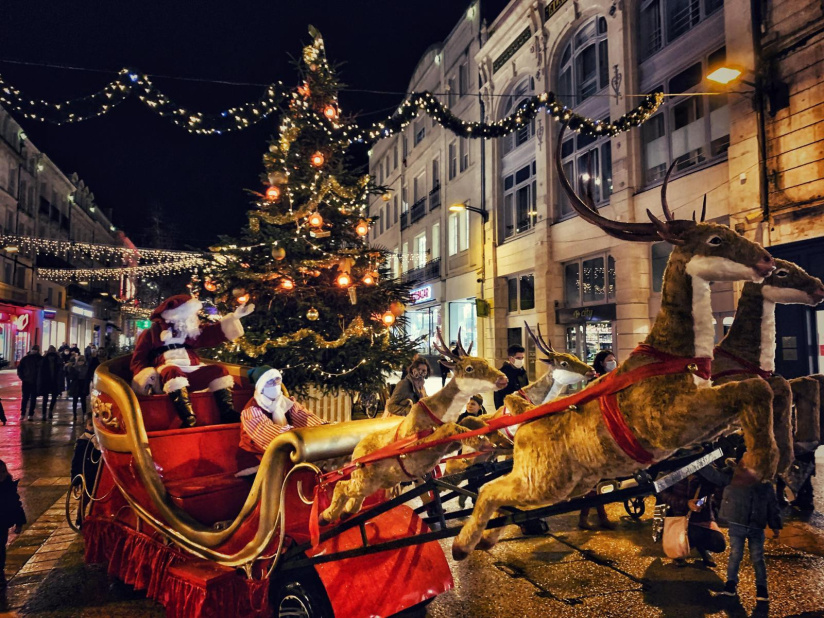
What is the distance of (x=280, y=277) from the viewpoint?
9633mm

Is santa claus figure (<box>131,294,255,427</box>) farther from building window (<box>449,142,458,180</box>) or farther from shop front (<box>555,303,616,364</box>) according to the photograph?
building window (<box>449,142,458,180</box>)

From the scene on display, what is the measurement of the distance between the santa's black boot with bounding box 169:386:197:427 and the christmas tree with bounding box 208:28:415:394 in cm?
455

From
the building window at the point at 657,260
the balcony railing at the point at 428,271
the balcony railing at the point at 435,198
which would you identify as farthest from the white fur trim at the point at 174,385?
the balcony railing at the point at 435,198

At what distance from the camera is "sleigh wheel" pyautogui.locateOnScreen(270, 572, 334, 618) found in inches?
129

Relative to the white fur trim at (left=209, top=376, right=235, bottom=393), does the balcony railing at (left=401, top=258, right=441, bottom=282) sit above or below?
above

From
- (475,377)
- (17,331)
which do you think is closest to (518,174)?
(475,377)

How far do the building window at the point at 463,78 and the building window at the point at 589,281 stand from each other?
10422 millimetres

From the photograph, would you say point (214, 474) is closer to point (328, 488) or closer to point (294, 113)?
point (328, 488)

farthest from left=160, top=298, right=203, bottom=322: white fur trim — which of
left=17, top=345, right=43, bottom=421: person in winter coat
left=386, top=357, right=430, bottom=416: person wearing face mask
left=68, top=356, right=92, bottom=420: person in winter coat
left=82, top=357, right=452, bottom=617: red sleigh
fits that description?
left=68, top=356, right=92, bottom=420: person in winter coat

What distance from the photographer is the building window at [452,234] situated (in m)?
24.6

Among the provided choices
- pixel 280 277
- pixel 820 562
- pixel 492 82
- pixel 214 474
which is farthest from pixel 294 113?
pixel 492 82

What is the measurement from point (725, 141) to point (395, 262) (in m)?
23.6

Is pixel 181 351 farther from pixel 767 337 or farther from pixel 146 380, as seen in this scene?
pixel 767 337

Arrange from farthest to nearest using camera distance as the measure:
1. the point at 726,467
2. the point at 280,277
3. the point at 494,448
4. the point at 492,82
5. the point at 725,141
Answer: the point at 492,82
the point at 725,141
the point at 280,277
the point at 726,467
the point at 494,448
